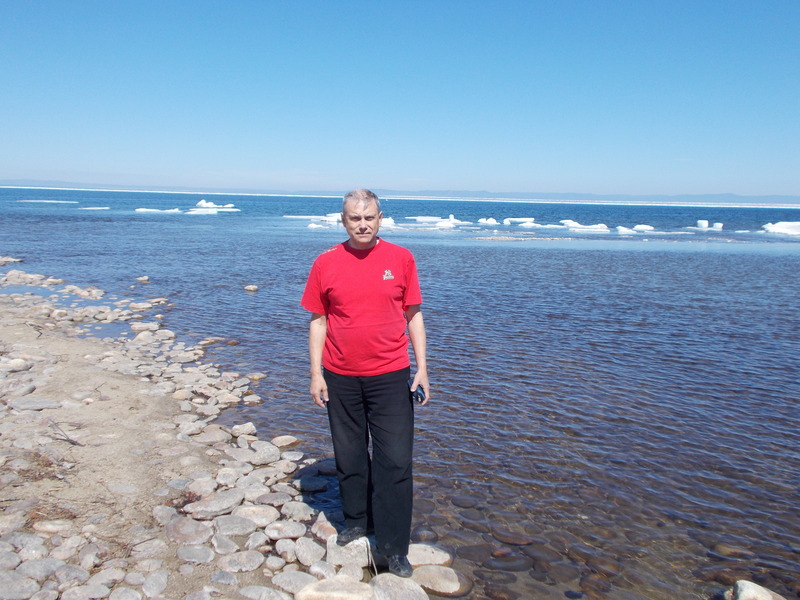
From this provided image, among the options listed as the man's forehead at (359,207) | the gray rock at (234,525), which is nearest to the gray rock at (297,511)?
the gray rock at (234,525)

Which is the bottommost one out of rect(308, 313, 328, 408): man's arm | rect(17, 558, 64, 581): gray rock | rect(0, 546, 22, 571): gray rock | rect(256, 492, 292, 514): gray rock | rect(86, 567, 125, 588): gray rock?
rect(256, 492, 292, 514): gray rock

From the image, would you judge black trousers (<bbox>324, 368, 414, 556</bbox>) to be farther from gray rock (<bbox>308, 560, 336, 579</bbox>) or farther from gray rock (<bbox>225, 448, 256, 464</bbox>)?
gray rock (<bbox>225, 448, 256, 464</bbox>)

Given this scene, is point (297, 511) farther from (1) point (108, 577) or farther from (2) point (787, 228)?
(2) point (787, 228)

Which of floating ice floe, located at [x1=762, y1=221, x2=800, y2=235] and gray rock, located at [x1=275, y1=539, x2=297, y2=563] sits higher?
floating ice floe, located at [x1=762, y1=221, x2=800, y2=235]

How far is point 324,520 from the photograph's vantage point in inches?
166

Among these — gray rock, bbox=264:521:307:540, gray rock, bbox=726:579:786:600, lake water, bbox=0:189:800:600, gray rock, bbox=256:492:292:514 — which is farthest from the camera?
gray rock, bbox=256:492:292:514

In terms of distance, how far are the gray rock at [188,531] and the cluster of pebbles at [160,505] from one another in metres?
0.01

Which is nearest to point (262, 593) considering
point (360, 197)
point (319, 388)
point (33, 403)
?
point (319, 388)

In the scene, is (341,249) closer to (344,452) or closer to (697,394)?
(344,452)

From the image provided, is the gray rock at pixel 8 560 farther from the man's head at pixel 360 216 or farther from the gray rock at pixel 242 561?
the man's head at pixel 360 216

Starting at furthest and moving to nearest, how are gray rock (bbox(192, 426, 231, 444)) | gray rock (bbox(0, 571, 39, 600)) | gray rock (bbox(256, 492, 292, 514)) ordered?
gray rock (bbox(192, 426, 231, 444)) → gray rock (bbox(256, 492, 292, 514)) → gray rock (bbox(0, 571, 39, 600))

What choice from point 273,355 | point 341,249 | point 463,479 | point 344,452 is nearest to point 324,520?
point 344,452

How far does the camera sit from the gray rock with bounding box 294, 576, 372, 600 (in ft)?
10.8

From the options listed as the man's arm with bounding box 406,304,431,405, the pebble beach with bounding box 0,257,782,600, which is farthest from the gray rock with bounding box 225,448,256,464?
the man's arm with bounding box 406,304,431,405
